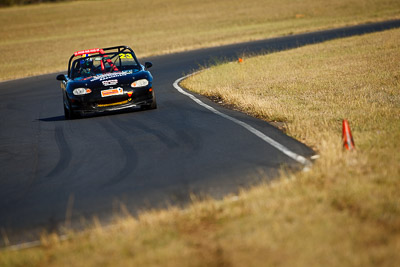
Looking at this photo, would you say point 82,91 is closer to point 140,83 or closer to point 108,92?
point 108,92

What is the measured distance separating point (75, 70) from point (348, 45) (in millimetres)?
15235

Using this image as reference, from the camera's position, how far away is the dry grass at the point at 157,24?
41.2 meters

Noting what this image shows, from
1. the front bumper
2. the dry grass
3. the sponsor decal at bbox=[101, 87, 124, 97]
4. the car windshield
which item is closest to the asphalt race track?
the front bumper

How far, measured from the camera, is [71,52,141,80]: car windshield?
45.2ft

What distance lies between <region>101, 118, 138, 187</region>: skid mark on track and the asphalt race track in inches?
0.6

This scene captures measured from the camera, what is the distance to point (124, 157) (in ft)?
28.1

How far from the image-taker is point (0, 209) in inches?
266

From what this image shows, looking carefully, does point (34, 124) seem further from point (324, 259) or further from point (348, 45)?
point (348, 45)

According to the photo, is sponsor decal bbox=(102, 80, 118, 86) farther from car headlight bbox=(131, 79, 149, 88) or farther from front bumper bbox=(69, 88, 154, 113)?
car headlight bbox=(131, 79, 149, 88)

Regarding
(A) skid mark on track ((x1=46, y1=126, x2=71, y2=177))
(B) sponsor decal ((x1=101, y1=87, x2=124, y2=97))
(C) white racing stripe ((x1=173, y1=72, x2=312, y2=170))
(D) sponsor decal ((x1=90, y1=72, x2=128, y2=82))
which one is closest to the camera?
(C) white racing stripe ((x1=173, y1=72, x2=312, y2=170))

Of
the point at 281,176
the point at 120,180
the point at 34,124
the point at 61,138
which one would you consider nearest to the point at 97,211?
the point at 120,180

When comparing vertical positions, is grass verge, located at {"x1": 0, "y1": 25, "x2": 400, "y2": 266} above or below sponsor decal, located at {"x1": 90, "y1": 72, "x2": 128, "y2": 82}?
above

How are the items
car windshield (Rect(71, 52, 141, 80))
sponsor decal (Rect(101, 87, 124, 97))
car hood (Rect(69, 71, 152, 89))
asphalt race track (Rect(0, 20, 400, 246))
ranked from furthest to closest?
car windshield (Rect(71, 52, 141, 80)) < car hood (Rect(69, 71, 152, 89)) < sponsor decal (Rect(101, 87, 124, 97)) < asphalt race track (Rect(0, 20, 400, 246))

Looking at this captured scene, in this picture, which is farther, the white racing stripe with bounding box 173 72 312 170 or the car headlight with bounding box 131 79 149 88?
the car headlight with bounding box 131 79 149 88
